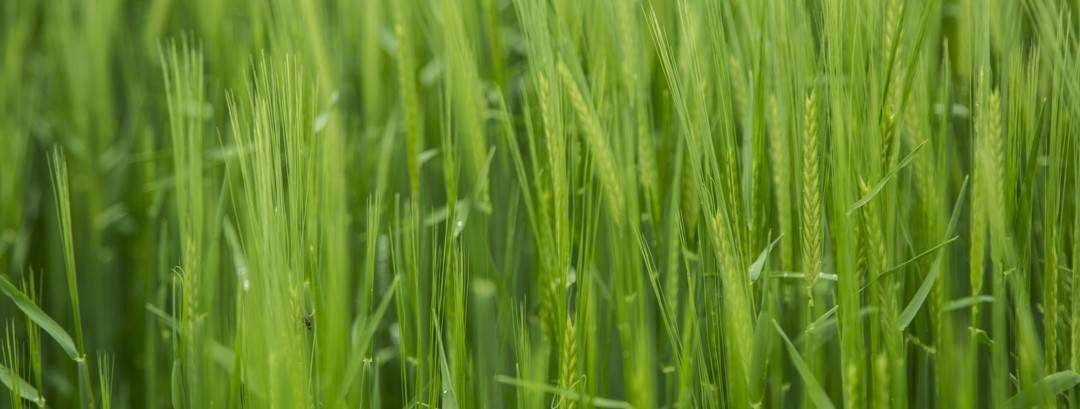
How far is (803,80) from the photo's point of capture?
555 millimetres

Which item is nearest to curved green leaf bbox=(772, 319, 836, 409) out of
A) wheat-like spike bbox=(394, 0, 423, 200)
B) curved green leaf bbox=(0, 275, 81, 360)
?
wheat-like spike bbox=(394, 0, 423, 200)

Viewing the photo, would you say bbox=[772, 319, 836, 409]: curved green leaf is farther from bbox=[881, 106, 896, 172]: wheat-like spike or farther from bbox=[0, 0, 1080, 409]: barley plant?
bbox=[881, 106, 896, 172]: wheat-like spike

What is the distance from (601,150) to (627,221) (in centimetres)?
7

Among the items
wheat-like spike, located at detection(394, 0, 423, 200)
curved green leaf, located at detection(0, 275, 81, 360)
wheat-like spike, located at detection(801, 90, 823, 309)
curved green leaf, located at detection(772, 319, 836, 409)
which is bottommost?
curved green leaf, located at detection(772, 319, 836, 409)

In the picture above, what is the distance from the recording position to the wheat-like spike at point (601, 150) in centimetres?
61

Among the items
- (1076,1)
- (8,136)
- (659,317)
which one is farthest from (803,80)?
(8,136)

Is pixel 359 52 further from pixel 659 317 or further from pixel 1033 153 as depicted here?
pixel 1033 153

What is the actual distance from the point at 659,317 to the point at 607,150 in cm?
22

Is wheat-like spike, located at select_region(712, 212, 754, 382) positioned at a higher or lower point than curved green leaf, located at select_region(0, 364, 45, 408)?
higher

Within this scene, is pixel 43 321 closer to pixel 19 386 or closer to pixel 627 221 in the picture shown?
pixel 19 386

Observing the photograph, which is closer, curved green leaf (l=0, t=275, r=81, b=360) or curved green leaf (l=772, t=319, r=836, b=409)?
curved green leaf (l=772, t=319, r=836, b=409)

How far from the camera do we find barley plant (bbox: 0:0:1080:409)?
0.54 meters

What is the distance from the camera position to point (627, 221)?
0.65 m

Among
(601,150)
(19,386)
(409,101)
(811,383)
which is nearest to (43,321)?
(19,386)
